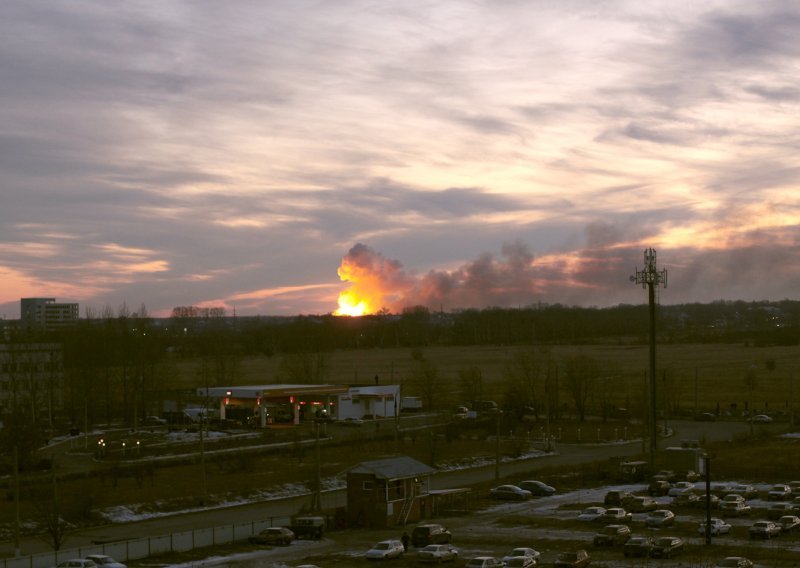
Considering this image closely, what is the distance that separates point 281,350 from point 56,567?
397 feet

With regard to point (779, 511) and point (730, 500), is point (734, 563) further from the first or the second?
point (730, 500)

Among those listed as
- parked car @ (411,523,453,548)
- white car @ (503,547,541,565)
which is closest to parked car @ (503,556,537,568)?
white car @ (503,547,541,565)

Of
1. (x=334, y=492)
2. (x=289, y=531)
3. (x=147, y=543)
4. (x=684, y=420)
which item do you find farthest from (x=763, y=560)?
(x=684, y=420)

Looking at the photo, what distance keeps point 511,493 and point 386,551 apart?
433 inches

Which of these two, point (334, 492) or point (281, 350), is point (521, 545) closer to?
point (334, 492)

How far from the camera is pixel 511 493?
34.3 metres

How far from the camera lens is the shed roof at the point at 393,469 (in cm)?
2988

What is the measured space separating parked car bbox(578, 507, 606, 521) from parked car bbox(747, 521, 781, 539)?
170 inches

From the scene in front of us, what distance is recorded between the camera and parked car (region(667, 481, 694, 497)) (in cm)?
3406

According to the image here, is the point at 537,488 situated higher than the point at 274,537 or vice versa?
the point at 274,537

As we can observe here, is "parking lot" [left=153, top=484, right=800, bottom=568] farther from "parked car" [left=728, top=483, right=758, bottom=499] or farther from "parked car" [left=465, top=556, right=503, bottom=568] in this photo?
"parked car" [left=465, top=556, right=503, bottom=568]

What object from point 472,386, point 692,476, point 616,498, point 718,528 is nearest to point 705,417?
point 472,386

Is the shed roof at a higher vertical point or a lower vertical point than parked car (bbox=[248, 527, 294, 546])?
higher

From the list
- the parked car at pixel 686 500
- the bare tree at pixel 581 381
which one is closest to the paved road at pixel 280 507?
the parked car at pixel 686 500
